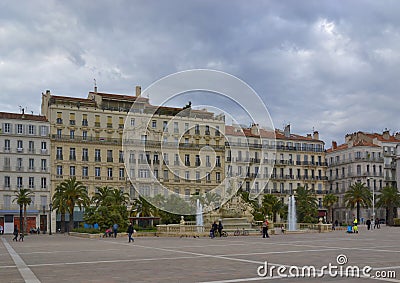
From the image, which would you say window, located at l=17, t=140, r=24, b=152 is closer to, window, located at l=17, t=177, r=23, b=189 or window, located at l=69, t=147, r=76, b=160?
window, located at l=17, t=177, r=23, b=189

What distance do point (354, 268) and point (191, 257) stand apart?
750cm

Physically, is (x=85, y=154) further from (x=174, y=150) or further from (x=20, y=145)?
(x=174, y=150)

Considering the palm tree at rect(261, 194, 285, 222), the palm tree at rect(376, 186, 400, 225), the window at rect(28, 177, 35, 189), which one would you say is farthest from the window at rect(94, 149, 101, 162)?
the palm tree at rect(376, 186, 400, 225)

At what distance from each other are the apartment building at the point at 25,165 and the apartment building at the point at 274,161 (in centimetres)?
2952

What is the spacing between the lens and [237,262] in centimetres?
1938

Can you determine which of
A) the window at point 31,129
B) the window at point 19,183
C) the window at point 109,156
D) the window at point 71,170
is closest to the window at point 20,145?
the window at point 31,129

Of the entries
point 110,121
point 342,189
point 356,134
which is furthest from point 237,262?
point 356,134

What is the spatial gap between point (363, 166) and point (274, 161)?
16278mm

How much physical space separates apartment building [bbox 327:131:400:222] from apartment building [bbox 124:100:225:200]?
23.7 meters

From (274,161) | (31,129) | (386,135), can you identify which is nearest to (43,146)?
(31,129)

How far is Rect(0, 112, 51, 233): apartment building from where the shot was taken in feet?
239

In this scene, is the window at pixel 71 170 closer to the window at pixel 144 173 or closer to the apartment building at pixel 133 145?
the apartment building at pixel 133 145

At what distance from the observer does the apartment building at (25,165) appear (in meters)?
72.8

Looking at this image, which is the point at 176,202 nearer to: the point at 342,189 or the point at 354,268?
the point at 342,189
